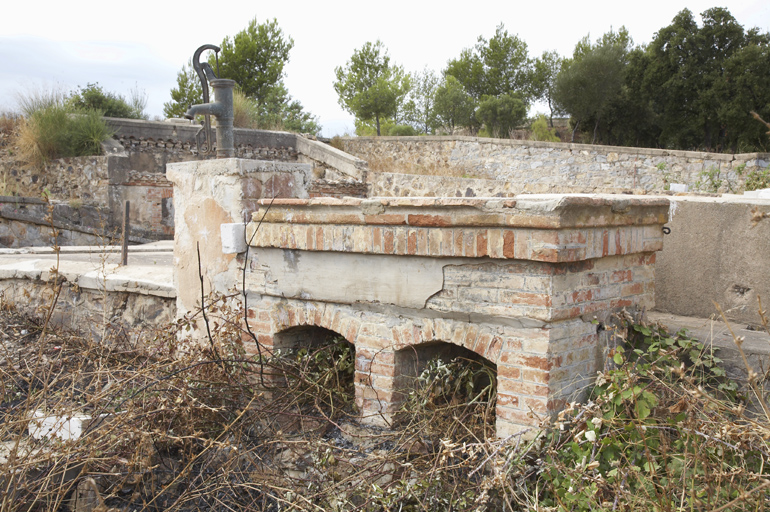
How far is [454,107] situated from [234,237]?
90.6 ft

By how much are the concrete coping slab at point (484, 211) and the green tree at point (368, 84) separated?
2418 centimetres

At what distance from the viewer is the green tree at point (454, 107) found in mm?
30297

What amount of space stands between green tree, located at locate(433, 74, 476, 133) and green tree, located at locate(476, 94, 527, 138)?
11.2ft

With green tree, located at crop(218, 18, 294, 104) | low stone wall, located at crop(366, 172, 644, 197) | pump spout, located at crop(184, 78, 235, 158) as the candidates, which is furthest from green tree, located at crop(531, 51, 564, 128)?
pump spout, located at crop(184, 78, 235, 158)

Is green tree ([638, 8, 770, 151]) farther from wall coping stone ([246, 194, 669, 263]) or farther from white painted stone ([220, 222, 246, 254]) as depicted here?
white painted stone ([220, 222, 246, 254])

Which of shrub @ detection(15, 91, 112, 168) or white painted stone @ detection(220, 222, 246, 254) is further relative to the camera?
shrub @ detection(15, 91, 112, 168)

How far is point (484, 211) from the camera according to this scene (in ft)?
9.93

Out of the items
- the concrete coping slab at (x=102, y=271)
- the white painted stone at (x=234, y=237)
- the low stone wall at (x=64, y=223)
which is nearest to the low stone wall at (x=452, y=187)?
the low stone wall at (x=64, y=223)

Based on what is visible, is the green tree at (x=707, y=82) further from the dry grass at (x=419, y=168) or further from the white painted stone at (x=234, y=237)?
the white painted stone at (x=234, y=237)

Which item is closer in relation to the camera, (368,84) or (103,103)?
(103,103)

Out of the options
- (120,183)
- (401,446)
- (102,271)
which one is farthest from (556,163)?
(401,446)

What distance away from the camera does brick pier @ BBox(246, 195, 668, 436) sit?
295 centimetres

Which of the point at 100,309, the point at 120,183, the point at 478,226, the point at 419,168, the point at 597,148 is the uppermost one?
the point at 597,148

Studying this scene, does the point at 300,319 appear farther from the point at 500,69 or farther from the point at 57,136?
the point at 500,69
